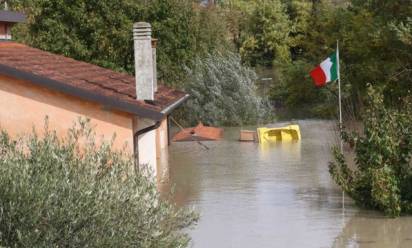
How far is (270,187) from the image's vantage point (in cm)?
2075

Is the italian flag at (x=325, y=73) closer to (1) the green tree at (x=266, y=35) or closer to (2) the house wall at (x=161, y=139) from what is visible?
(2) the house wall at (x=161, y=139)

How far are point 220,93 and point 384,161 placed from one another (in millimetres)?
21438

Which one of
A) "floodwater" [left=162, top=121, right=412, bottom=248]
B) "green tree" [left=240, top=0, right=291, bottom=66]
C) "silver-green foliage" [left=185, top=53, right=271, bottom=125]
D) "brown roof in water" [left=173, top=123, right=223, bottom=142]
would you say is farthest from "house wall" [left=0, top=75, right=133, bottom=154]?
"green tree" [left=240, top=0, right=291, bottom=66]

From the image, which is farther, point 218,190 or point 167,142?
point 167,142

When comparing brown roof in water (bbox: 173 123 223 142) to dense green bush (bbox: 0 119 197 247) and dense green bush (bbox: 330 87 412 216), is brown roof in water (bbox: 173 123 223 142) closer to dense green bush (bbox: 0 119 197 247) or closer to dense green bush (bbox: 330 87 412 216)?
dense green bush (bbox: 330 87 412 216)

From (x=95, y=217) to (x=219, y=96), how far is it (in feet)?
100

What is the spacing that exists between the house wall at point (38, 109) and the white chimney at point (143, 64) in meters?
1.80

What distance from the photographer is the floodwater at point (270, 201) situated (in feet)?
48.9

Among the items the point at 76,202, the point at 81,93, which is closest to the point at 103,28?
the point at 81,93

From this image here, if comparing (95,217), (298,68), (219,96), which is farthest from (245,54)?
(95,217)

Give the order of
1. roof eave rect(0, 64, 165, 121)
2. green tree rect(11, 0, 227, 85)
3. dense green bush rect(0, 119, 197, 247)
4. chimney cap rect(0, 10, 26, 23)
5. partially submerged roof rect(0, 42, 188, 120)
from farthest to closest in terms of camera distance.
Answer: green tree rect(11, 0, 227, 85), chimney cap rect(0, 10, 26, 23), partially submerged roof rect(0, 42, 188, 120), roof eave rect(0, 64, 165, 121), dense green bush rect(0, 119, 197, 247)

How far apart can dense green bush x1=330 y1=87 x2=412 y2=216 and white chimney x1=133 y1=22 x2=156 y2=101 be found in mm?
4360

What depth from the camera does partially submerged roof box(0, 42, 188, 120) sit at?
13.7m

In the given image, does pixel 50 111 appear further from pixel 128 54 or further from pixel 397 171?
pixel 128 54
